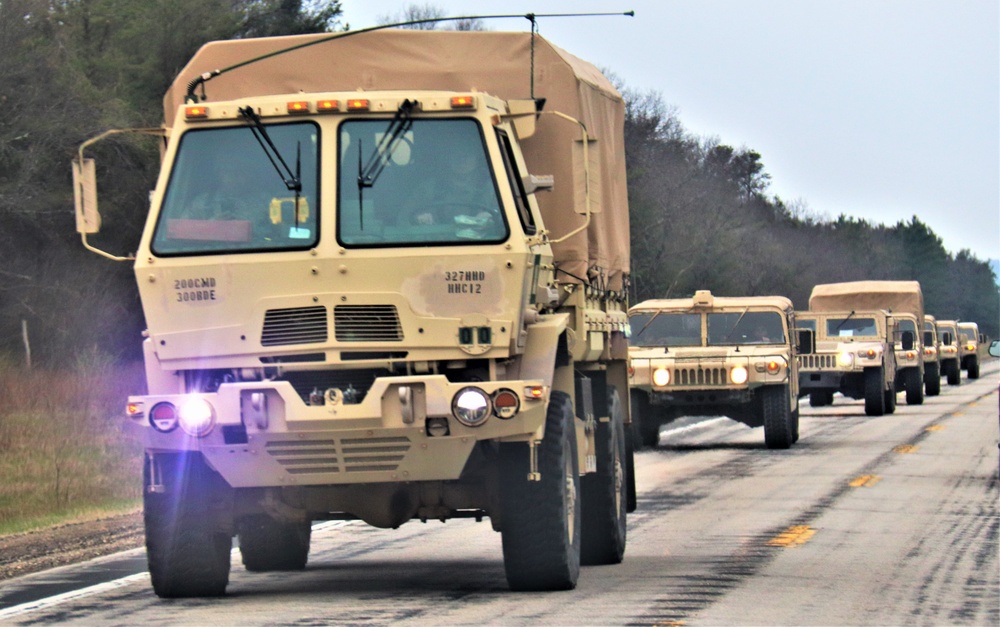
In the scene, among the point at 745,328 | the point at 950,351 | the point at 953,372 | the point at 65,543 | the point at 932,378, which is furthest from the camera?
the point at 953,372

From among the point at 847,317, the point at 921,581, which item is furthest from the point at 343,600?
the point at 847,317

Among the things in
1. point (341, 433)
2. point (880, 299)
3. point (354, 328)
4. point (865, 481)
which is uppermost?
point (880, 299)

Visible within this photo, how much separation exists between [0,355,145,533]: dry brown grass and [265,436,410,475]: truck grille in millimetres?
6481

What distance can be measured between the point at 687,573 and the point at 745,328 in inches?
555

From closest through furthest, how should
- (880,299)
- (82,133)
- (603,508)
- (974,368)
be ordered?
(603,508), (82,133), (880,299), (974,368)

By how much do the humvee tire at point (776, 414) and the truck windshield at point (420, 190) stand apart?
1471 centimetres

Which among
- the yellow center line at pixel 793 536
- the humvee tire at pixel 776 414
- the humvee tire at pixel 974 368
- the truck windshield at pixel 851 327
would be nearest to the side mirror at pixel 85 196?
the yellow center line at pixel 793 536

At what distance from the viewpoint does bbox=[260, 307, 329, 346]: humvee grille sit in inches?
363

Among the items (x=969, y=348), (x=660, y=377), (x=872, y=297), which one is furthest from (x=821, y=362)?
(x=969, y=348)

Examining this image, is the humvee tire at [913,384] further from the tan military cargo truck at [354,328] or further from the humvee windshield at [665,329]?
the tan military cargo truck at [354,328]

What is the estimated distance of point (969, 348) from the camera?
5812 centimetres

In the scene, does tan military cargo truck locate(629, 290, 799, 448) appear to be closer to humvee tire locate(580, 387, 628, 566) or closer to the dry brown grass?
the dry brown grass

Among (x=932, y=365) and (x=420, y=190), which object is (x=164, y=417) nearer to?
(x=420, y=190)

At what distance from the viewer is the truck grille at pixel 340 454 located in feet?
30.2
